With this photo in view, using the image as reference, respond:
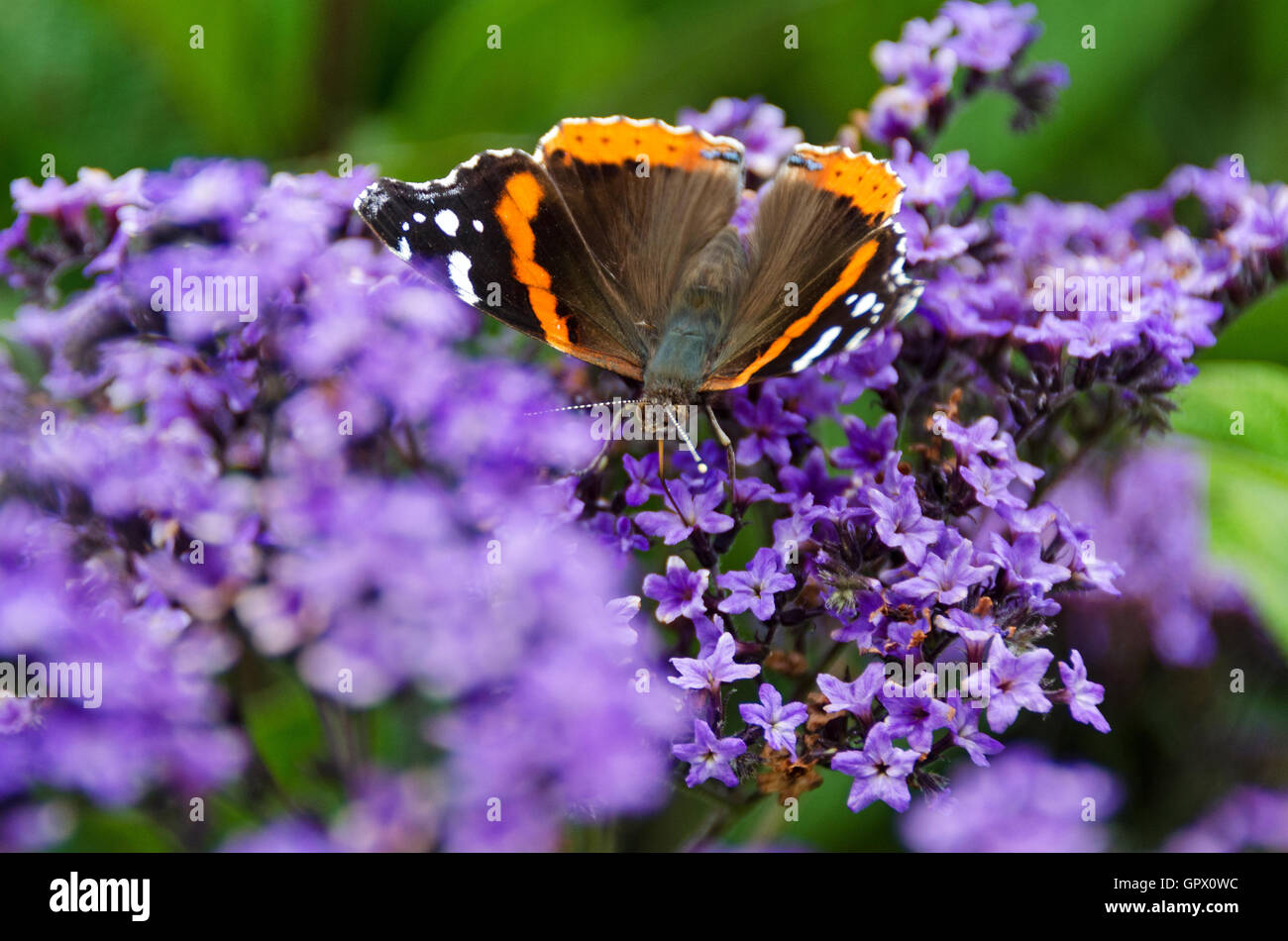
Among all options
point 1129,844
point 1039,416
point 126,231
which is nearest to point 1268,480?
point 1039,416

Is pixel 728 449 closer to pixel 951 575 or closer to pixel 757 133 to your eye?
pixel 951 575

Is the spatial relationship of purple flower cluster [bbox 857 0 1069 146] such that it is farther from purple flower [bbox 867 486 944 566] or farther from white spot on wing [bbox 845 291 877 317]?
purple flower [bbox 867 486 944 566]

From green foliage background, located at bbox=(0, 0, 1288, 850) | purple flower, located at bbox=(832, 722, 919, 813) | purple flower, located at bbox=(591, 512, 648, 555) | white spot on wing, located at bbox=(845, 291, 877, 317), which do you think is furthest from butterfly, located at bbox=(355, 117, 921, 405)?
green foliage background, located at bbox=(0, 0, 1288, 850)

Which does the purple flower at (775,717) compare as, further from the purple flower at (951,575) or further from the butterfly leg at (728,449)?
the butterfly leg at (728,449)

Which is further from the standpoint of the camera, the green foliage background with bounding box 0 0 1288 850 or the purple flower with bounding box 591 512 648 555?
the green foliage background with bounding box 0 0 1288 850

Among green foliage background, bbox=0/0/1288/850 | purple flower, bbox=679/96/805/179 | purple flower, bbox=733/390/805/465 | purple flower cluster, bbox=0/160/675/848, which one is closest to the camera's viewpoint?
purple flower cluster, bbox=0/160/675/848

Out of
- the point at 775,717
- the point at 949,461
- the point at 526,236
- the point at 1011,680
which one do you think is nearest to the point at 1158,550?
the point at 949,461

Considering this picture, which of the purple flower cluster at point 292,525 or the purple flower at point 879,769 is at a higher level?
the purple flower cluster at point 292,525

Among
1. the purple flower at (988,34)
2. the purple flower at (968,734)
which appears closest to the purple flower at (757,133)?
the purple flower at (988,34)
